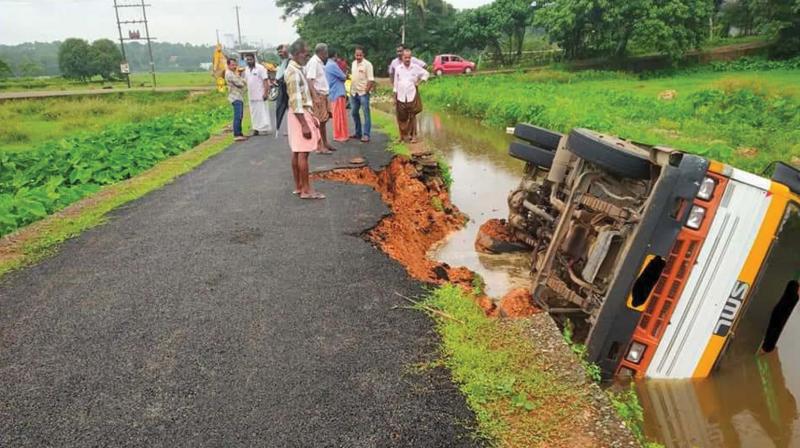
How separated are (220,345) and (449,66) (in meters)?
34.6

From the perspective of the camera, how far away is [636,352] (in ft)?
12.4

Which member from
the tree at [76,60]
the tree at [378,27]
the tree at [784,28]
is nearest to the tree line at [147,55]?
the tree at [76,60]

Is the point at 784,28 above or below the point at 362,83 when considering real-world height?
above

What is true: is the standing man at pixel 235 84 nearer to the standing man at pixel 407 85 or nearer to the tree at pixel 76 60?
the standing man at pixel 407 85

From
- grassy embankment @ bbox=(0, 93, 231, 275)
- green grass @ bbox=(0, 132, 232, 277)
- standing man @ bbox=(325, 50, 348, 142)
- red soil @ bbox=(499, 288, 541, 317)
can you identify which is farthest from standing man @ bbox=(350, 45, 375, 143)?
red soil @ bbox=(499, 288, 541, 317)

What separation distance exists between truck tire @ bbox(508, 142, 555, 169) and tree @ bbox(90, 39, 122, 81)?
198 feet

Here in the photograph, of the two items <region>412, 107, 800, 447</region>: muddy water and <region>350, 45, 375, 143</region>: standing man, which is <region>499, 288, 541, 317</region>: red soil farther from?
<region>350, 45, 375, 143</region>: standing man

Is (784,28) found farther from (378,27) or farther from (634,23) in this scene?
(378,27)

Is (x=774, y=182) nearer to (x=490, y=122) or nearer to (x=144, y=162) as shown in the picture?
(x=144, y=162)

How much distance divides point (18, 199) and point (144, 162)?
3125mm

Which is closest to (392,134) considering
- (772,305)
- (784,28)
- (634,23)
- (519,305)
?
(519,305)

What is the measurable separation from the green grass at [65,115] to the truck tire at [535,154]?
46.0 ft

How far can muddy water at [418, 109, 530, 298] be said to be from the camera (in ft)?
21.8

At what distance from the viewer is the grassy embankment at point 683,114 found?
10.0 m
